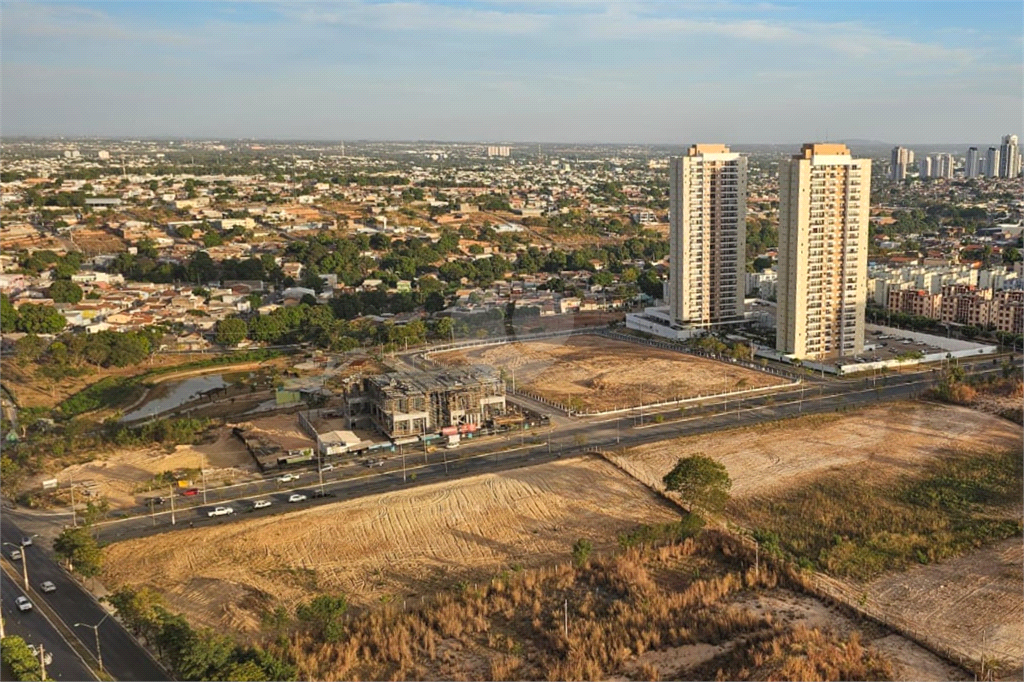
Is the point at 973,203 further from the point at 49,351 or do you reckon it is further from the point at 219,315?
the point at 49,351

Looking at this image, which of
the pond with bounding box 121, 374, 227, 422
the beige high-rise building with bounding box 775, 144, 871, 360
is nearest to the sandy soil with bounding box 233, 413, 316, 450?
the pond with bounding box 121, 374, 227, 422

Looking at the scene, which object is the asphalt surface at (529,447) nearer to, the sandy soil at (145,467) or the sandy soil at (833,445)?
the sandy soil at (833,445)

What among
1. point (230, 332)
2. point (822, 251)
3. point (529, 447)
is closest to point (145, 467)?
point (529, 447)

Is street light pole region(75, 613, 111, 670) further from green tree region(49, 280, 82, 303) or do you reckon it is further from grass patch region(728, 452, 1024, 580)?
green tree region(49, 280, 82, 303)

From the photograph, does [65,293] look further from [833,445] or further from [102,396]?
[833,445]

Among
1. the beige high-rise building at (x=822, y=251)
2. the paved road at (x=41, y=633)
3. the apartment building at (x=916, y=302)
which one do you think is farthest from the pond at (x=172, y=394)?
the apartment building at (x=916, y=302)

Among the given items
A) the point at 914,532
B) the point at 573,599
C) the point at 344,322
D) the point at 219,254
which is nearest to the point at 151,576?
the point at 573,599
